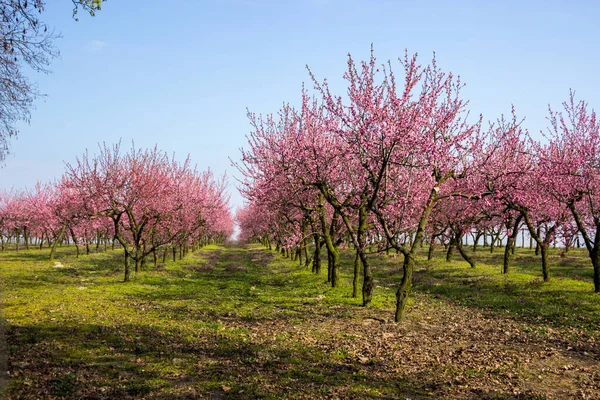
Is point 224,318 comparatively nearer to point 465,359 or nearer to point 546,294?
point 465,359

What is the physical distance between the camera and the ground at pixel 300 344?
35.6ft

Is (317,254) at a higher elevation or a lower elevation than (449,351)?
higher

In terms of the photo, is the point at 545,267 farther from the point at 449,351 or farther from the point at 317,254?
the point at 449,351

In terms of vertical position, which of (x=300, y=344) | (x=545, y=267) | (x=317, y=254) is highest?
(x=317, y=254)

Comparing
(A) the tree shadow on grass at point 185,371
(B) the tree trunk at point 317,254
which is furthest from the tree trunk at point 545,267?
(A) the tree shadow on grass at point 185,371

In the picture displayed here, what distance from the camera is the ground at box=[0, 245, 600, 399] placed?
10.9 meters

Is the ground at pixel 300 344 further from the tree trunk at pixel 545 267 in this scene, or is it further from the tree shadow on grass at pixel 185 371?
the tree trunk at pixel 545 267

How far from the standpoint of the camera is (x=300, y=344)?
15.2 meters

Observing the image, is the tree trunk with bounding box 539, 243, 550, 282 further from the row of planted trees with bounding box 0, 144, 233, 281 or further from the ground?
the row of planted trees with bounding box 0, 144, 233, 281

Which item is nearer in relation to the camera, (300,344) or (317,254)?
(300,344)

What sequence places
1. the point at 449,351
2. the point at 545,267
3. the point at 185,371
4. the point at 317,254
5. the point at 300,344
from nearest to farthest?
1. the point at 185,371
2. the point at 449,351
3. the point at 300,344
4. the point at 545,267
5. the point at 317,254

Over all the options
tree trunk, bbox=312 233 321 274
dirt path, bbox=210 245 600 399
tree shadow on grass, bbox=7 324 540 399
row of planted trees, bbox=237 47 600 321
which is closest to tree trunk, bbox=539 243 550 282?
row of planted trees, bbox=237 47 600 321

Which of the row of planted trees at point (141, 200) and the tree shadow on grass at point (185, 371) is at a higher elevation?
the row of planted trees at point (141, 200)

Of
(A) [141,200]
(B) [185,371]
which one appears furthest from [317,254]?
(B) [185,371]
